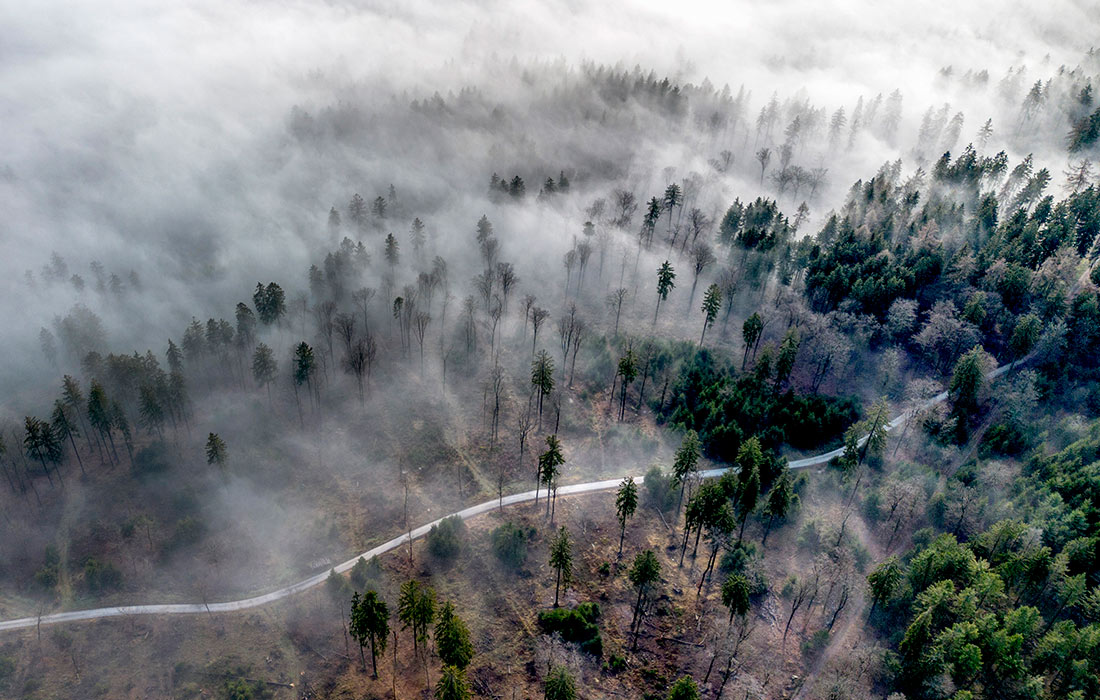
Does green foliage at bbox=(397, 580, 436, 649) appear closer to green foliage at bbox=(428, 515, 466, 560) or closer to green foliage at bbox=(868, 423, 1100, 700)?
green foliage at bbox=(428, 515, 466, 560)

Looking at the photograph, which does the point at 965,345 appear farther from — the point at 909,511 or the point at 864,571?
the point at 864,571

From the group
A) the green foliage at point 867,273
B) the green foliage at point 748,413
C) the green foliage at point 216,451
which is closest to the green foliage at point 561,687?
the green foliage at point 748,413

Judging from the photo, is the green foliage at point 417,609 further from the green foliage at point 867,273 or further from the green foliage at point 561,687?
the green foliage at point 867,273

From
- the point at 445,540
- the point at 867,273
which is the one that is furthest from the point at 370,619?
the point at 867,273

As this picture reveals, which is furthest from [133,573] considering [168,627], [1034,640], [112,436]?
[1034,640]

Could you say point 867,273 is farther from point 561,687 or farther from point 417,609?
point 417,609

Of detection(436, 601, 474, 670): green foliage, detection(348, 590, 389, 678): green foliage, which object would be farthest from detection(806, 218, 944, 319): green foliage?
detection(348, 590, 389, 678): green foliage

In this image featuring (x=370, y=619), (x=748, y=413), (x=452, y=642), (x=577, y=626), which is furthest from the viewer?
(x=748, y=413)
